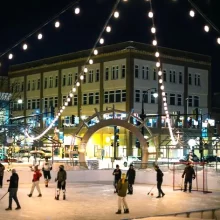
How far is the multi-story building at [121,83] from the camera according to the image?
70.9 metres

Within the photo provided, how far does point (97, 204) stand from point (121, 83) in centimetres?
4864

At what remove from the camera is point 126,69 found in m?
70.6

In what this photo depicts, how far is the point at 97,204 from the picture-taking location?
23.3 metres

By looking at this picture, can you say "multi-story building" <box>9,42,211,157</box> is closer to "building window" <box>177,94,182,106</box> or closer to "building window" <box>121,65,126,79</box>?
"building window" <box>121,65,126,79</box>

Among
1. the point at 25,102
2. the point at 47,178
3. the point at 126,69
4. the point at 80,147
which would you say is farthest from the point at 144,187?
the point at 25,102

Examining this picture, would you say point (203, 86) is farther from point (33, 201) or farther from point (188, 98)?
point (33, 201)

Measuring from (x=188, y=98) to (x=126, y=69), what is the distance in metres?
10.9

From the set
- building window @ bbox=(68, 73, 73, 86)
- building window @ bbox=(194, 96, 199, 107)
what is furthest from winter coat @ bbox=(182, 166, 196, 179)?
building window @ bbox=(68, 73, 73, 86)

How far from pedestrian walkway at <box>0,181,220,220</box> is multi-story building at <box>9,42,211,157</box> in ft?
126

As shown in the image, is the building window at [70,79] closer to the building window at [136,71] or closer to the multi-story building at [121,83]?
the multi-story building at [121,83]

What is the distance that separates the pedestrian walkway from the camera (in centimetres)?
1953

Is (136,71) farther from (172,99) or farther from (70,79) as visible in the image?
(70,79)

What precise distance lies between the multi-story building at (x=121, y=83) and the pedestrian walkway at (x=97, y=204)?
3829 centimetres

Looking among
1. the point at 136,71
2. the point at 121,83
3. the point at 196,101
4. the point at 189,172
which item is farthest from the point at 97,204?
the point at 196,101
